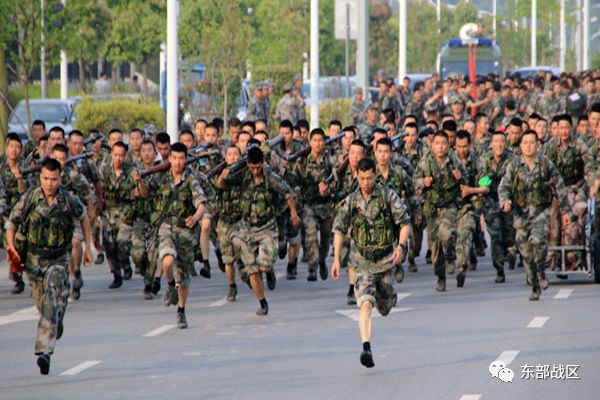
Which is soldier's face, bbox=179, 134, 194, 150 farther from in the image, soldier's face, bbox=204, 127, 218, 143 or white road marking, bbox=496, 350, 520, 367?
white road marking, bbox=496, 350, 520, 367

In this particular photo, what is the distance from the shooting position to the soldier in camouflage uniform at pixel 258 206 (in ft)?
54.4

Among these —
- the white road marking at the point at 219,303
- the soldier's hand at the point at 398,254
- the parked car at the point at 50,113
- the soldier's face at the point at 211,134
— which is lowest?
the white road marking at the point at 219,303

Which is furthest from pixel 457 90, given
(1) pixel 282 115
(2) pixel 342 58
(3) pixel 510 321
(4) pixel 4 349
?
(2) pixel 342 58

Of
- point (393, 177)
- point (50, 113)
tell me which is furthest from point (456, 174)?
point (50, 113)

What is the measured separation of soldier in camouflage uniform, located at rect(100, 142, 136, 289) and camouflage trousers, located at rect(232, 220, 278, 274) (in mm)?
2370

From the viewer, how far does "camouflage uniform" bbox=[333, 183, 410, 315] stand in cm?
1306

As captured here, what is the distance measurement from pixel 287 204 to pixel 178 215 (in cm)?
200

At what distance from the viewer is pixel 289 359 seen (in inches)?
515

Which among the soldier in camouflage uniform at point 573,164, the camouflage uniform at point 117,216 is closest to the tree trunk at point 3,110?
the camouflage uniform at point 117,216

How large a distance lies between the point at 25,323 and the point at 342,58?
60013 mm

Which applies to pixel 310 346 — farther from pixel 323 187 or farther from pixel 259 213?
pixel 323 187

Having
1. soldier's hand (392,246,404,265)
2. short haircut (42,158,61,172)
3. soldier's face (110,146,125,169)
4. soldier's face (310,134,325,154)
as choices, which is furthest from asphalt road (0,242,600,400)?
soldier's face (310,134,325,154)

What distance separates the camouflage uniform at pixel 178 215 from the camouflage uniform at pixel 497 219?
469 cm

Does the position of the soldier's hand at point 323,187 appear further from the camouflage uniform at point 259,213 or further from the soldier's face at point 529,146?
the soldier's face at point 529,146
